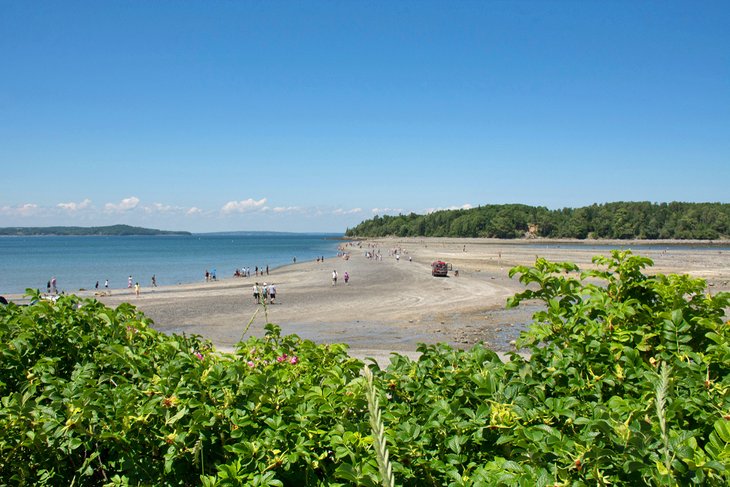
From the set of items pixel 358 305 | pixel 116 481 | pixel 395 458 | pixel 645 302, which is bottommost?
pixel 358 305

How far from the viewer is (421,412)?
310cm

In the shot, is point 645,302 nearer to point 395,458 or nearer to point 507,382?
point 507,382

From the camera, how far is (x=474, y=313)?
29203 millimetres

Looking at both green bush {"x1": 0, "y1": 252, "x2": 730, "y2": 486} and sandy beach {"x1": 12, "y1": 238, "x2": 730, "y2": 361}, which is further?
sandy beach {"x1": 12, "y1": 238, "x2": 730, "y2": 361}

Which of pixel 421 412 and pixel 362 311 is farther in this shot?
pixel 362 311

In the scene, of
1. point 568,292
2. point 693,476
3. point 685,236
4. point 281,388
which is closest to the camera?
point 693,476

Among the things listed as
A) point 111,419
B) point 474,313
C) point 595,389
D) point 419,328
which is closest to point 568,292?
point 595,389

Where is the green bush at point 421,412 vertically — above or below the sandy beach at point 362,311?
above

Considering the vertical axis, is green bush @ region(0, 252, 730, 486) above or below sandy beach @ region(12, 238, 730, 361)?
above

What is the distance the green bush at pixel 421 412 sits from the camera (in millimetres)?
2354

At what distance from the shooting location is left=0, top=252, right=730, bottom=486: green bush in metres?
2.35

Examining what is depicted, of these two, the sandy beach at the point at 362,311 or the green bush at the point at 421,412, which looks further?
the sandy beach at the point at 362,311

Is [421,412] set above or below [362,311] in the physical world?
above

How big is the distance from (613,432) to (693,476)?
337 millimetres
